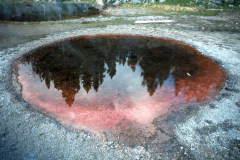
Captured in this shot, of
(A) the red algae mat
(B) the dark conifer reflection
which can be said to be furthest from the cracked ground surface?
(B) the dark conifer reflection

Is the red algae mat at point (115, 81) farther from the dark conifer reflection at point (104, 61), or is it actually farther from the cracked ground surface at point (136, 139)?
the cracked ground surface at point (136, 139)

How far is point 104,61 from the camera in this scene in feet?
51.5

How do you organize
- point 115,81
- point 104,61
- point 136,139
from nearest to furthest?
point 136,139, point 115,81, point 104,61

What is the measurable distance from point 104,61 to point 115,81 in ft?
11.7

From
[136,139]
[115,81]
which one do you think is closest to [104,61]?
[115,81]

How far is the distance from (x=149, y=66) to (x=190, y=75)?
11.0ft

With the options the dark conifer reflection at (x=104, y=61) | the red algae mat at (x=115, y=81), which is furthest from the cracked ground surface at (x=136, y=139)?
the dark conifer reflection at (x=104, y=61)

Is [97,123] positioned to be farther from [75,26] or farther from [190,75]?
[75,26]

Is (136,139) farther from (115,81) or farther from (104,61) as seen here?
(104,61)

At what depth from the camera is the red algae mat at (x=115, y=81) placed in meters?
9.45

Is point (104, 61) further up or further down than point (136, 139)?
further up

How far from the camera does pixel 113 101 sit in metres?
10.5

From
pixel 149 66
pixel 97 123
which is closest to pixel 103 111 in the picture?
pixel 97 123

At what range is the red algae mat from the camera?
945 cm
